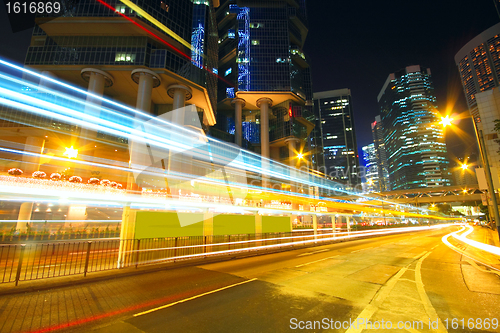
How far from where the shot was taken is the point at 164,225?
1248cm

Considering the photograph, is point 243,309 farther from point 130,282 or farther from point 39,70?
point 39,70

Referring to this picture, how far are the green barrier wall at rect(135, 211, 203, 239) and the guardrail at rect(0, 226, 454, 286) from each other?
307mm

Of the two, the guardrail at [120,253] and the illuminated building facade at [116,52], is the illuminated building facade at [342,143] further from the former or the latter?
the guardrail at [120,253]

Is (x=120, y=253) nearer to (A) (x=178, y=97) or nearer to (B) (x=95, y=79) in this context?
(A) (x=178, y=97)

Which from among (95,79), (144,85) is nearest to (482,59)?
(144,85)

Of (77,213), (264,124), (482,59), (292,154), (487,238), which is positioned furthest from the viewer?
(482,59)


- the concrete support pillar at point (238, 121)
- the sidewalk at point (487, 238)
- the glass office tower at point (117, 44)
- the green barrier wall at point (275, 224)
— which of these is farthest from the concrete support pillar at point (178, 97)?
the sidewalk at point (487, 238)

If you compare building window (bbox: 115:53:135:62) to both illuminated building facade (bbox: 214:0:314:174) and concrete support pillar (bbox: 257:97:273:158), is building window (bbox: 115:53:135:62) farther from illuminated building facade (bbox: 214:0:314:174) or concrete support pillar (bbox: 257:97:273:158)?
concrete support pillar (bbox: 257:97:273:158)

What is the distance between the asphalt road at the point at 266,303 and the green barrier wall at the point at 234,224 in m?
5.68

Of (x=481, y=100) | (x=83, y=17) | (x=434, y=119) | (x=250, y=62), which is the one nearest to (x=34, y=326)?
(x=481, y=100)

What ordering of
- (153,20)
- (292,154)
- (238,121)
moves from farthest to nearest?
(292,154)
(238,121)
(153,20)

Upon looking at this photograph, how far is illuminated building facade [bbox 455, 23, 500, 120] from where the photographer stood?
103812 millimetres

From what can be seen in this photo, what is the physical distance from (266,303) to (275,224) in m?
14.3

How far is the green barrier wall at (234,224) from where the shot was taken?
49.3ft
